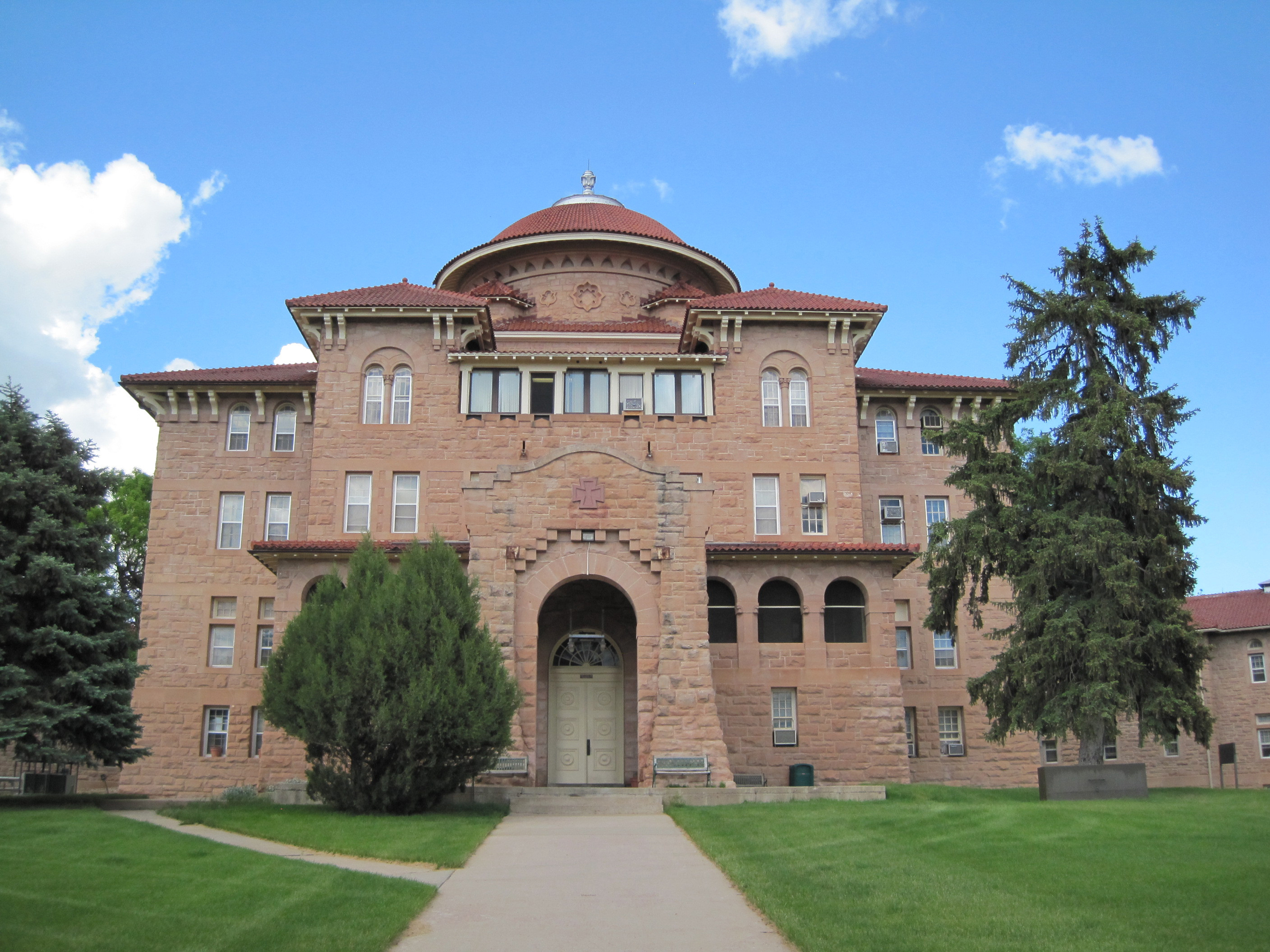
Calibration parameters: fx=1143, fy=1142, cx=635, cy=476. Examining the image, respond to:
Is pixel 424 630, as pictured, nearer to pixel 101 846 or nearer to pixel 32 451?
pixel 101 846

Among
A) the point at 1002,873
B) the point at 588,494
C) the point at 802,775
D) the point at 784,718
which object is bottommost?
the point at 1002,873

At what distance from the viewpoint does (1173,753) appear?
41594mm

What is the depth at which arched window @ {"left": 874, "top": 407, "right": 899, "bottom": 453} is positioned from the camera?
116 feet

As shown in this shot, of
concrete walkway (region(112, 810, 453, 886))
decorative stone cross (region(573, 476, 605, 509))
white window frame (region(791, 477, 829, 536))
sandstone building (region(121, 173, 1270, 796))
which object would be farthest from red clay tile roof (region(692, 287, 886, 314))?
concrete walkway (region(112, 810, 453, 886))

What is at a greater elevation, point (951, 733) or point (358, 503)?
point (358, 503)

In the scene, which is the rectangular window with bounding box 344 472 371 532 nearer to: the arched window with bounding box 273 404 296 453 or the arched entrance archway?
the arched window with bounding box 273 404 296 453

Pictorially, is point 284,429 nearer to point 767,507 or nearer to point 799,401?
point 767,507

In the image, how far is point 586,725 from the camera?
92.9ft

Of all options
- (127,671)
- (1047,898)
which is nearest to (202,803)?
(127,671)

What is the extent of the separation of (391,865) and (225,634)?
20640 mm

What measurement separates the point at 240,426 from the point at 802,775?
62.4 feet

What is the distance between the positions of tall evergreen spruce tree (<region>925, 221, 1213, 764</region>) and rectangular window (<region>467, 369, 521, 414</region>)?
37.9 ft

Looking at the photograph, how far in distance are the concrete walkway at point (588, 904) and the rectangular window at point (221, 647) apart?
59.5ft

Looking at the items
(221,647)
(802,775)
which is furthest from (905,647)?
(221,647)
